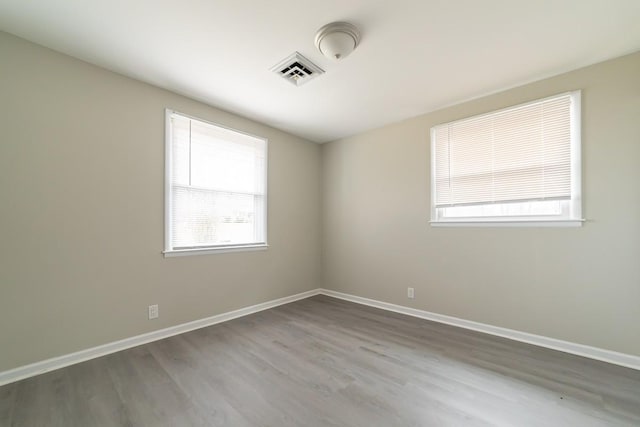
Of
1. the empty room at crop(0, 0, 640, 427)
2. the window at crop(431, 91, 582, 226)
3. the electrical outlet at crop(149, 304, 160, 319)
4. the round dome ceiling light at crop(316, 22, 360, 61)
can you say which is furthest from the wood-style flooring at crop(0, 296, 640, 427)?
the round dome ceiling light at crop(316, 22, 360, 61)

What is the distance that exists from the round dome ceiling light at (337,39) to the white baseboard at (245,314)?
9.98 ft

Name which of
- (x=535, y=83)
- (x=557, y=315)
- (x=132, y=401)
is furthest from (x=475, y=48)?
(x=132, y=401)

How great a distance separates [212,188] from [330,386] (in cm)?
245

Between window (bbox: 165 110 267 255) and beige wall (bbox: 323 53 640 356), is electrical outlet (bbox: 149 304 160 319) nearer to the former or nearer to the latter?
window (bbox: 165 110 267 255)

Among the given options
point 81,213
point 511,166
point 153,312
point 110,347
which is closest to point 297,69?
point 81,213

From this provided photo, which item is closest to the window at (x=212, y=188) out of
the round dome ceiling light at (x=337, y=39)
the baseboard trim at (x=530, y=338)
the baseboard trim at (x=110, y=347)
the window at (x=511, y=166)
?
the baseboard trim at (x=110, y=347)

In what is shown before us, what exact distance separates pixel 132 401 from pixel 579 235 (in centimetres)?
385

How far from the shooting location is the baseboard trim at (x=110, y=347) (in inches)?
74.4

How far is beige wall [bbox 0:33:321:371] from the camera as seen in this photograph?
6.30 ft

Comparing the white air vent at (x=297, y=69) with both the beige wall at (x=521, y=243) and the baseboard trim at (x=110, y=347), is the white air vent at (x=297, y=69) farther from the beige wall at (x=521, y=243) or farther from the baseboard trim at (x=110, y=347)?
the baseboard trim at (x=110, y=347)

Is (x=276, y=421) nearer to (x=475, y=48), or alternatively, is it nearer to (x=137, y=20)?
(x=137, y=20)

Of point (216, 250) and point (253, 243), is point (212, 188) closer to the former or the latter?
point (216, 250)

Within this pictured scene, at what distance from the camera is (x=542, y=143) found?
8.16ft

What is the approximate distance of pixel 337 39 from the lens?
6.13 ft
